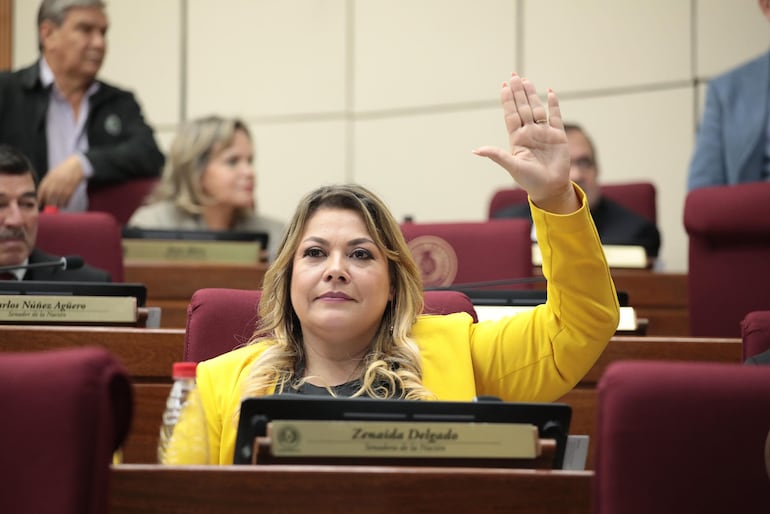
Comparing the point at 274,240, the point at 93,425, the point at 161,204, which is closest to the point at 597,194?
the point at 274,240

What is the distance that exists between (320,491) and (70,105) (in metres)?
3.31

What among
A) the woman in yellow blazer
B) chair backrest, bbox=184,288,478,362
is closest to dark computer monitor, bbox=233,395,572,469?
the woman in yellow blazer

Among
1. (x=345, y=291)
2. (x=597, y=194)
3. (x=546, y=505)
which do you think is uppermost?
(x=597, y=194)

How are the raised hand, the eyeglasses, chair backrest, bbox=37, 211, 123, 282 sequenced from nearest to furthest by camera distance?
the raised hand < chair backrest, bbox=37, 211, 123, 282 < the eyeglasses

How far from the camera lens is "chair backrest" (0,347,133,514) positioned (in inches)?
46.0

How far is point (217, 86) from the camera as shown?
6199mm

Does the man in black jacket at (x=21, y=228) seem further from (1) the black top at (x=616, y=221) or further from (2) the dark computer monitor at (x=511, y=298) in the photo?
(1) the black top at (x=616, y=221)

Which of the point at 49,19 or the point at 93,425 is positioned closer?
the point at 93,425

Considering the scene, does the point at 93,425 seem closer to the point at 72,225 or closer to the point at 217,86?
the point at 72,225

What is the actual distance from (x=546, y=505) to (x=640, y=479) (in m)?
0.13

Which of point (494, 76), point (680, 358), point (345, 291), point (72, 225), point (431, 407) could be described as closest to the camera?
point (431, 407)

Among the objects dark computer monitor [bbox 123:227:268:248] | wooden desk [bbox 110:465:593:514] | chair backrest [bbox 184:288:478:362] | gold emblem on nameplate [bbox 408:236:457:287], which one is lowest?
wooden desk [bbox 110:465:593:514]

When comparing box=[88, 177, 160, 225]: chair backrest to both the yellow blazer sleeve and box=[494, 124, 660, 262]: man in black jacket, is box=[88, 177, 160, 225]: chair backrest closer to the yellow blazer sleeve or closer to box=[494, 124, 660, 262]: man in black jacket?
box=[494, 124, 660, 262]: man in black jacket

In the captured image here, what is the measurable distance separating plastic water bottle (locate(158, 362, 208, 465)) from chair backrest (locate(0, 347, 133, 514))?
1.31 ft
